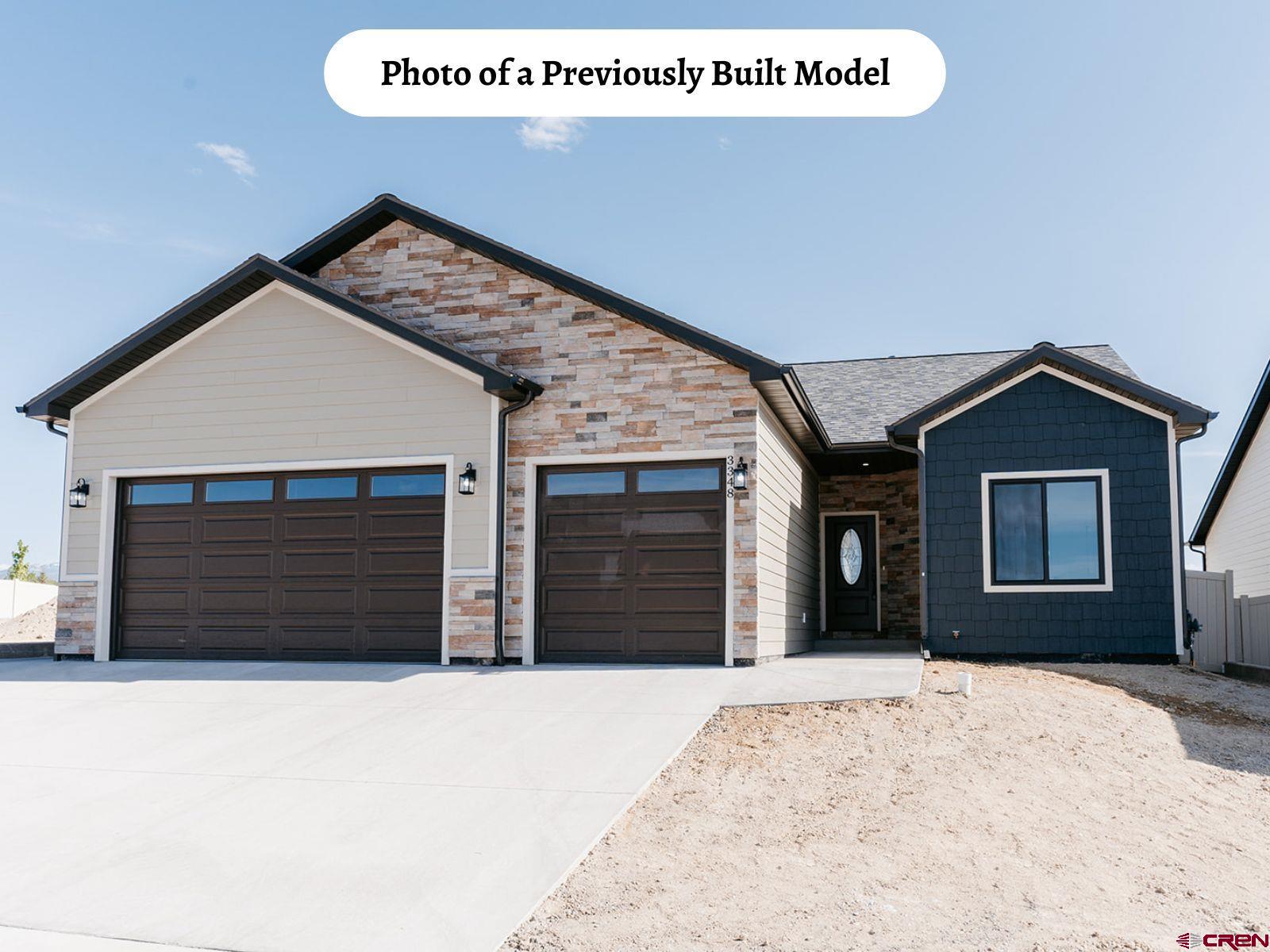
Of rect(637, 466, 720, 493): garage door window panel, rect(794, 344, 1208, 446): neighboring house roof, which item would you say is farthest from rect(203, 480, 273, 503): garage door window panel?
rect(794, 344, 1208, 446): neighboring house roof

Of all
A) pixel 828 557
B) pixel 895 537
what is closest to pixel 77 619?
pixel 828 557

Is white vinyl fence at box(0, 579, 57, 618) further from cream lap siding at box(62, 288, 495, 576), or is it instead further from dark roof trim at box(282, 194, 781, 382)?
dark roof trim at box(282, 194, 781, 382)

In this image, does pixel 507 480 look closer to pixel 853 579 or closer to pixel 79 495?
pixel 79 495

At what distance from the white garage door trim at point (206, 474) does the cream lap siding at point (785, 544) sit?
334 cm

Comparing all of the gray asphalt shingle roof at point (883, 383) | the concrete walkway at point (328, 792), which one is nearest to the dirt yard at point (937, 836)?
the concrete walkway at point (328, 792)

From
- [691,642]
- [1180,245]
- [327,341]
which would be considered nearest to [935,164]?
[1180,245]

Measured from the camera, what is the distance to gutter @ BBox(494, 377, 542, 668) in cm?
1088

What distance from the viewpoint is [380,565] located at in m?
11.4

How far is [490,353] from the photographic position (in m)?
11.7

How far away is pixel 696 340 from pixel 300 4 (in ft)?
17.9

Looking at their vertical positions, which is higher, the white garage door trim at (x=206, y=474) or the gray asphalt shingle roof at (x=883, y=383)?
the gray asphalt shingle roof at (x=883, y=383)

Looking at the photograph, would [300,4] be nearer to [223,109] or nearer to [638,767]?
[223,109]

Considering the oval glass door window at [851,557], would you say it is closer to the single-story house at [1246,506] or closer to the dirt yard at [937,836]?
the single-story house at [1246,506]

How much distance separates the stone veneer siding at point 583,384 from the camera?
1067 cm
